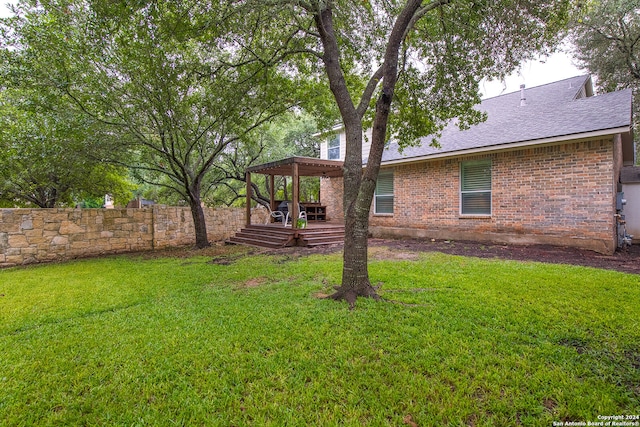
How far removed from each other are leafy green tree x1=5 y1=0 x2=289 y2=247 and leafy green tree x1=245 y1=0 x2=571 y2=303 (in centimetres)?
100

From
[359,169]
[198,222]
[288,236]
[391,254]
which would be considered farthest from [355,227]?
[198,222]

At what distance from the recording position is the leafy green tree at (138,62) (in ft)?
15.5

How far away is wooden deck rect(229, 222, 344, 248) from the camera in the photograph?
9.56 metres

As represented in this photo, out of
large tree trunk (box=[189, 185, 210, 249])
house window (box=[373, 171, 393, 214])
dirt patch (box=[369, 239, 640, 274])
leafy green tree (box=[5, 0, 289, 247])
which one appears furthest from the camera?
house window (box=[373, 171, 393, 214])

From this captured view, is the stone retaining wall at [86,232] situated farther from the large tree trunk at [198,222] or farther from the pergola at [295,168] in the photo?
the pergola at [295,168]

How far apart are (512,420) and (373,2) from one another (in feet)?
22.2

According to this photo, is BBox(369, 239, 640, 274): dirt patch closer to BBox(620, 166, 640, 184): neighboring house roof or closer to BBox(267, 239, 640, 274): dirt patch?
BBox(267, 239, 640, 274): dirt patch

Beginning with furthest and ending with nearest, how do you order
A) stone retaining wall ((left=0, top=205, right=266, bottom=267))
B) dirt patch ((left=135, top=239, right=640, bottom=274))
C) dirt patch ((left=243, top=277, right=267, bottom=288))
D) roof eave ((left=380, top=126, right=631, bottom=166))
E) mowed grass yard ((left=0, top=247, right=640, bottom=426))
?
stone retaining wall ((left=0, top=205, right=266, bottom=267))
roof eave ((left=380, top=126, right=631, bottom=166))
dirt patch ((left=135, top=239, right=640, bottom=274))
dirt patch ((left=243, top=277, right=267, bottom=288))
mowed grass yard ((left=0, top=247, right=640, bottom=426))

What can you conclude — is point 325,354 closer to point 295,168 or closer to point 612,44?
point 295,168

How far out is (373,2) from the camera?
19.2 ft

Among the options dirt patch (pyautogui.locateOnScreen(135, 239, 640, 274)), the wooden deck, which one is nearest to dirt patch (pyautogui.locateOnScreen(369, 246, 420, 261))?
dirt patch (pyautogui.locateOnScreen(135, 239, 640, 274))

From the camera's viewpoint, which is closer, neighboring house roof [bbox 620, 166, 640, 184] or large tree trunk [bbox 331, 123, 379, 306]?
large tree trunk [bbox 331, 123, 379, 306]

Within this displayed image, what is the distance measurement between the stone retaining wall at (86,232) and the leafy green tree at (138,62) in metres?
2.18

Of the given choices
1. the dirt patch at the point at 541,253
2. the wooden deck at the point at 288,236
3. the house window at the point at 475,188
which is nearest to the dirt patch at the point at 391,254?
the dirt patch at the point at 541,253
